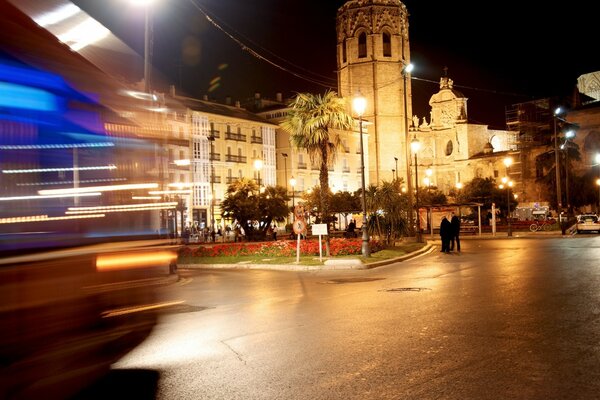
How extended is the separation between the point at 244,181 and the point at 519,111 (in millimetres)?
55859

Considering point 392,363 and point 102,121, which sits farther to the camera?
point 102,121

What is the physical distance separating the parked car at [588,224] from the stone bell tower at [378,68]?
5080cm

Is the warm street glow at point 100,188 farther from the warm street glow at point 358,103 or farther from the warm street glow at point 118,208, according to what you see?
the warm street glow at point 358,103

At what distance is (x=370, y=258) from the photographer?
2441 centimetres

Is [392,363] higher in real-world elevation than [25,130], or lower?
lower

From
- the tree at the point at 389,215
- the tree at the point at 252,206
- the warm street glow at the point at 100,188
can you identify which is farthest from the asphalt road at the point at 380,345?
the tree at the point at 252,206

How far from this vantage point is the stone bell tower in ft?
313

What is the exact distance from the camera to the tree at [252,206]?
149ft

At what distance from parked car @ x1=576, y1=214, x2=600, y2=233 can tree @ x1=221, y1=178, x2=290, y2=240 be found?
2161cm

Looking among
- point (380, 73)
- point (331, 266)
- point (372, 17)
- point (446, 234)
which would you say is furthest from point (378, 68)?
point (331, 266)

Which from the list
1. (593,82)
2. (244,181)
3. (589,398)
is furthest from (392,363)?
(593,82)

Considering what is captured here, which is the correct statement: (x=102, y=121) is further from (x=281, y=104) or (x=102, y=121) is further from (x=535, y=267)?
(x=281, y=104)

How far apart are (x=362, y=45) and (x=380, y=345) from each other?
92620 millimetres

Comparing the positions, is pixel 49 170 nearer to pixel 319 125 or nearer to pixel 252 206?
pixel 319 125
